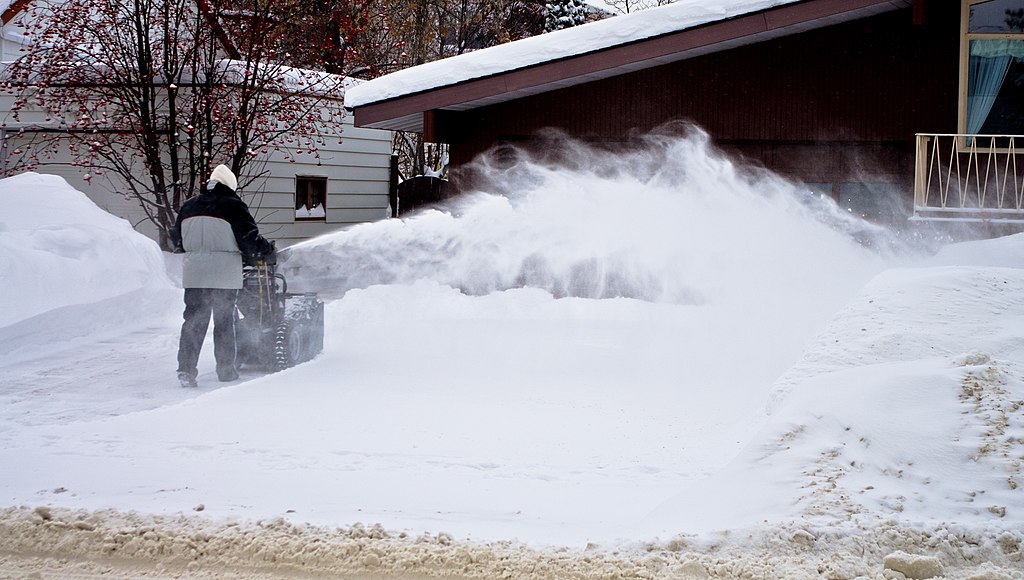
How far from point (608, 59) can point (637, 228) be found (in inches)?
85.6

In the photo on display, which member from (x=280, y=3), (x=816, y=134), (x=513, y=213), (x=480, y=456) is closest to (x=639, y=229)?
(x=513, y=213)

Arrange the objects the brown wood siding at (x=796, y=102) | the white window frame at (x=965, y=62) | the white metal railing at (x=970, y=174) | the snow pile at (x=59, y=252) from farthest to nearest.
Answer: the brown wood siding at (x=796, y=102) < the white window frame at (x=965, y=62) < the white metal railing at (x=970, y=174) < the snow pile at (x=59, y=252)

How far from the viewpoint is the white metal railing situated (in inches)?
499

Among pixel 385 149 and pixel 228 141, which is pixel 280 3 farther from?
pixel 385 149

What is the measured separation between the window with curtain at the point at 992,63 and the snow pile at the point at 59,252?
10945mm

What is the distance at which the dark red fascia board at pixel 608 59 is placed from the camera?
11961 millimetres

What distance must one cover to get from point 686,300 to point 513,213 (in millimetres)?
2537

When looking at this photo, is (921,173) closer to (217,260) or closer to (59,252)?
(217,260)

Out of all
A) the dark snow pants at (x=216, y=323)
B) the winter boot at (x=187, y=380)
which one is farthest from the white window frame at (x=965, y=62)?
the winter boot at (x=187, y=380)

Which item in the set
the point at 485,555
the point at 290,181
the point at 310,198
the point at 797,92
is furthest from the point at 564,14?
the point at 485,555

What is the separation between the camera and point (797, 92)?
43.8 ft

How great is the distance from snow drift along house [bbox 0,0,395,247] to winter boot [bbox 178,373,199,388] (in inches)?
302

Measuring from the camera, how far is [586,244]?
41.0ft

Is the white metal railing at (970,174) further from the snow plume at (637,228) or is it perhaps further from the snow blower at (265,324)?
the snow blower at (265,324)
